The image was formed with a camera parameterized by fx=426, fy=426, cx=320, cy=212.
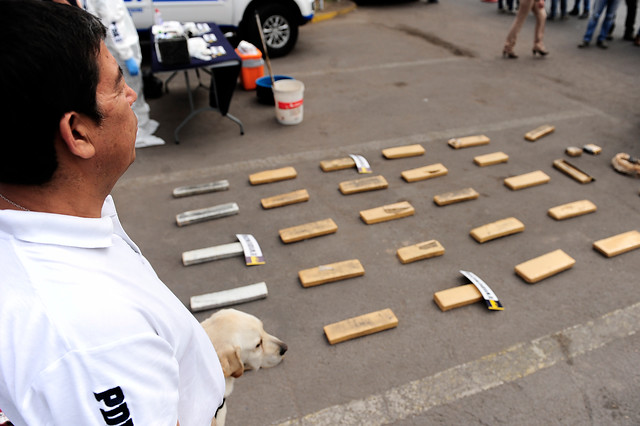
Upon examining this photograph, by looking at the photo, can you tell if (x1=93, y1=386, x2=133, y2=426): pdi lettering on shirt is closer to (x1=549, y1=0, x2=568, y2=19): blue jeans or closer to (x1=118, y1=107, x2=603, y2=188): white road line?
(x1=118, y1=107, x2=603, y2=188): white road line

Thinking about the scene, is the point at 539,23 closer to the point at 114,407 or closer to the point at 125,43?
the point at 125,43

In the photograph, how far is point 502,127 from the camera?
19.7 feet

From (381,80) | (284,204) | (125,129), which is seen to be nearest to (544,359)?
(284,204)

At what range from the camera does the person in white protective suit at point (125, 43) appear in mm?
4733

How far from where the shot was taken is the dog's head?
6.76 ft

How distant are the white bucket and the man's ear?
195 inches

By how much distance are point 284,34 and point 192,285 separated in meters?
6.51

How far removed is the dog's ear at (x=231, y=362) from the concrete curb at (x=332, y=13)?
35.4 ft

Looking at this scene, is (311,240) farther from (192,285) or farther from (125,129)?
(125,129)

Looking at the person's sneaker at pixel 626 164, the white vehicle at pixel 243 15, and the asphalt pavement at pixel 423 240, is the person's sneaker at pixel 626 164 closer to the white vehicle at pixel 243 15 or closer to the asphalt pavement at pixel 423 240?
the asphalt pavement at pixel 423 240

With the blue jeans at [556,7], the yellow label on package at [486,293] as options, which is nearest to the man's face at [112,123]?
the yellow label on package at [486,293]

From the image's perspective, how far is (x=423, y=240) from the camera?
4.01 m

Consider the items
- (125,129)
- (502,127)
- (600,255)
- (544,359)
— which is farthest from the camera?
(502,127)

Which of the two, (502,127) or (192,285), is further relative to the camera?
(502,127)
